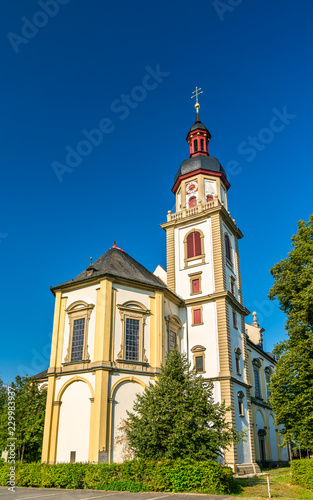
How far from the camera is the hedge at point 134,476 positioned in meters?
16.5

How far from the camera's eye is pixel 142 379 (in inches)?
996

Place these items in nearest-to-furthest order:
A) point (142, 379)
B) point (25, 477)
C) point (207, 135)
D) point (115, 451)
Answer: point (25, 477), point (115, 451), point (142, 379), point (207, 135)

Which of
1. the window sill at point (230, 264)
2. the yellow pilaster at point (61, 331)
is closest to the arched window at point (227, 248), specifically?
the window sill at point (230, 264)

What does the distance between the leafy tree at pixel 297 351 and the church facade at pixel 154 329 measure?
2511 mm

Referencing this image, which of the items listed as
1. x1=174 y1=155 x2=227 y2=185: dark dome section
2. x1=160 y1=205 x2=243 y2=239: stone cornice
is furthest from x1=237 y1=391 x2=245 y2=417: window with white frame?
x1=174 y1=155 x2=227 y2=185: dark dome section

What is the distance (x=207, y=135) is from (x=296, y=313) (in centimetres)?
2385

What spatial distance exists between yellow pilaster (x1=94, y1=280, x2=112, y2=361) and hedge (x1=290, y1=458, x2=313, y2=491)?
451 inches

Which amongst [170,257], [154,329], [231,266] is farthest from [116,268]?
[231,266]

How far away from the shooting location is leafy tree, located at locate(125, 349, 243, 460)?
18.0 meters

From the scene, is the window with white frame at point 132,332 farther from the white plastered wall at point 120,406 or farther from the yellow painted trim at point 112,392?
the white plastered wall at point 120,406

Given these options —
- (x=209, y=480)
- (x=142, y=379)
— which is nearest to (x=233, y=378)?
(x=142, y=379)

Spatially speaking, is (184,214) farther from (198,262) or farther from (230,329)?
(230,329)

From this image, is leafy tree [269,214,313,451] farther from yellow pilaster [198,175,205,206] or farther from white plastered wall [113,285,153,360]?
yellow pilaster [198,175,205,206]

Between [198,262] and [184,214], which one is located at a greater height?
[184,214]
